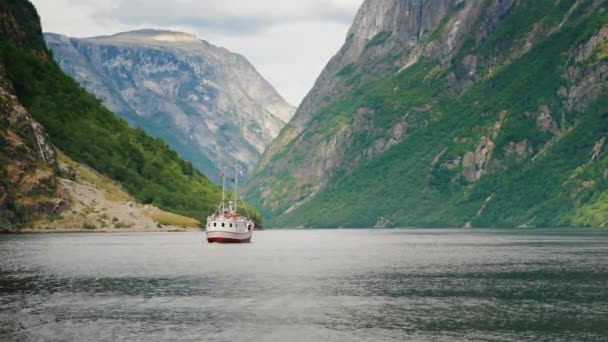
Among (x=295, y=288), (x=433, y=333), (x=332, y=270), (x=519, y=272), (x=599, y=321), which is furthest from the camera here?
(x=332, y=270)

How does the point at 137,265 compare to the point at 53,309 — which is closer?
the point at 53,309

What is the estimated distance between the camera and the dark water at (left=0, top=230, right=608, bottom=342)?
8156 cm

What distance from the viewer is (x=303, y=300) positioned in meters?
105

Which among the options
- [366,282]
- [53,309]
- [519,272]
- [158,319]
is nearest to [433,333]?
[158,319]

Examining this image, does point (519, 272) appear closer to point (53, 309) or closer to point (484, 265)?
point (484, 265)

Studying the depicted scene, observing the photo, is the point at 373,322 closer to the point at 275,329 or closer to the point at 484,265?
the point at 275,329

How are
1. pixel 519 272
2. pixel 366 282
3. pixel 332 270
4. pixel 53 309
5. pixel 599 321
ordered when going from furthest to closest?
pixel 332 270, pixel 519 272, pixel 366 282, pixel 53 309, pixel 599 321

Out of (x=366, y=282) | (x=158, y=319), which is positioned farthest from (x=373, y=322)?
(x=366, y=282)

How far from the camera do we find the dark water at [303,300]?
81562 millimetres

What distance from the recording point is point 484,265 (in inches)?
6186

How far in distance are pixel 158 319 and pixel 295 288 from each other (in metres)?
31.4

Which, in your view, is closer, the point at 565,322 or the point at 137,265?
the point at 565,322

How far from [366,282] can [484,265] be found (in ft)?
119

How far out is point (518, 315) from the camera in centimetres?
9138
